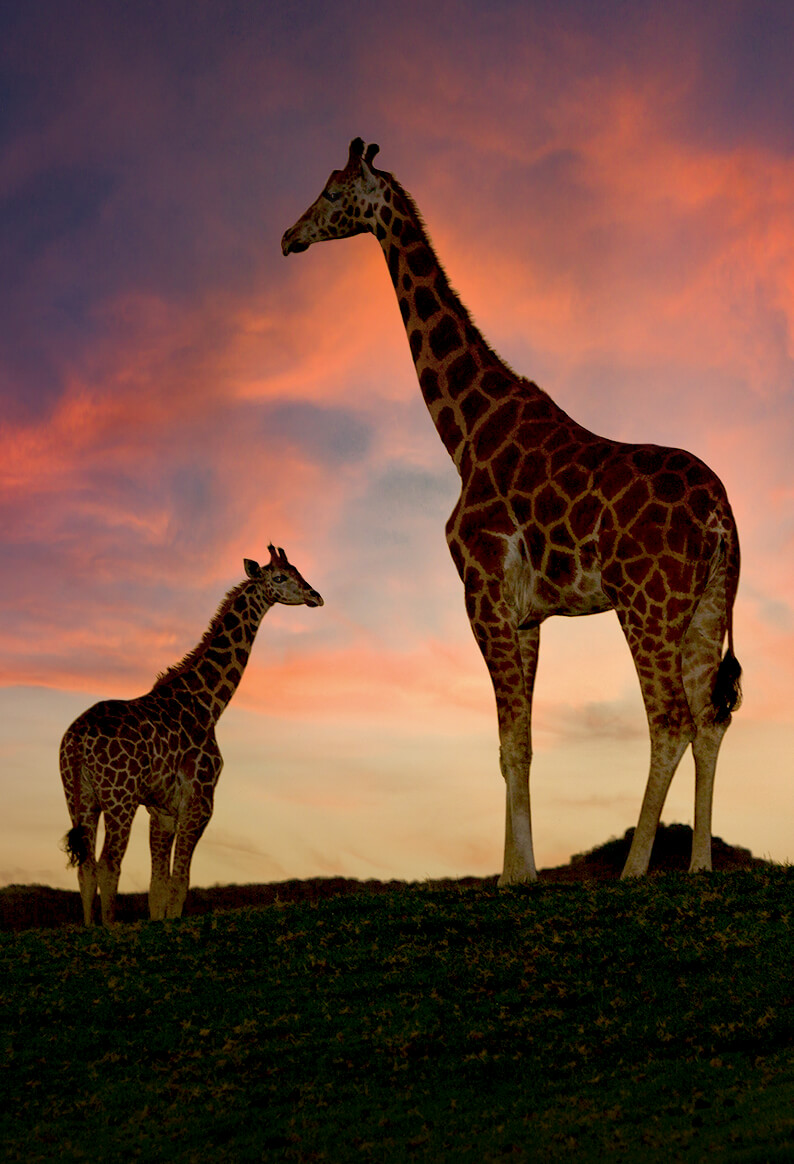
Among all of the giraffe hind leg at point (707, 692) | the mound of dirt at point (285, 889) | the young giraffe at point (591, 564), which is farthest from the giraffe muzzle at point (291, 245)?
the mound of dirt at point (285, 889)

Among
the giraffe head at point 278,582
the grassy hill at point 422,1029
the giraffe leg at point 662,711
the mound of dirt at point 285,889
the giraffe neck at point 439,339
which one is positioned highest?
the giraffe neck at point 439,339

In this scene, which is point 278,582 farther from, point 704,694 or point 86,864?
point 704,694

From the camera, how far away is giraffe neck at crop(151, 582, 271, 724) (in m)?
20.6

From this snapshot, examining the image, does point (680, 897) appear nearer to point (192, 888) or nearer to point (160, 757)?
point (160, 757)

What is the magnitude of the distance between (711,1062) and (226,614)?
43.5 feet

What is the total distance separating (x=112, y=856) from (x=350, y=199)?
35.3 ft

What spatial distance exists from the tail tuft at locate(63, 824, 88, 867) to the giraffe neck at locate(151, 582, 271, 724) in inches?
111

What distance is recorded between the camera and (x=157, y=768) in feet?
62.5

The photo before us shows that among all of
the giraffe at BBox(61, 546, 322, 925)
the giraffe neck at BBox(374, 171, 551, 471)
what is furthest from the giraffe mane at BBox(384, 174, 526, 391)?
the giraffe at BBox(61, 546, 322, 925)

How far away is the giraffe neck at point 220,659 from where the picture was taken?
20578 millimetres

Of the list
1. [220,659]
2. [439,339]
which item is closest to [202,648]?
[220,659]

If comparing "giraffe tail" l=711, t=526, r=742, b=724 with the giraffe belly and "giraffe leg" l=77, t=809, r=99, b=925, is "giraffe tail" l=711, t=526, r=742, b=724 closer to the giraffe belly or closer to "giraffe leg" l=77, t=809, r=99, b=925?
the giraffe belly

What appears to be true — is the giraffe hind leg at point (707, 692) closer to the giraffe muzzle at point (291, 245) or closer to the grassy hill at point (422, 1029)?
the grassy hill at point (422, 1029)

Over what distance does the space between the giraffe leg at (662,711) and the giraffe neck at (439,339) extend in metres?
4.05
